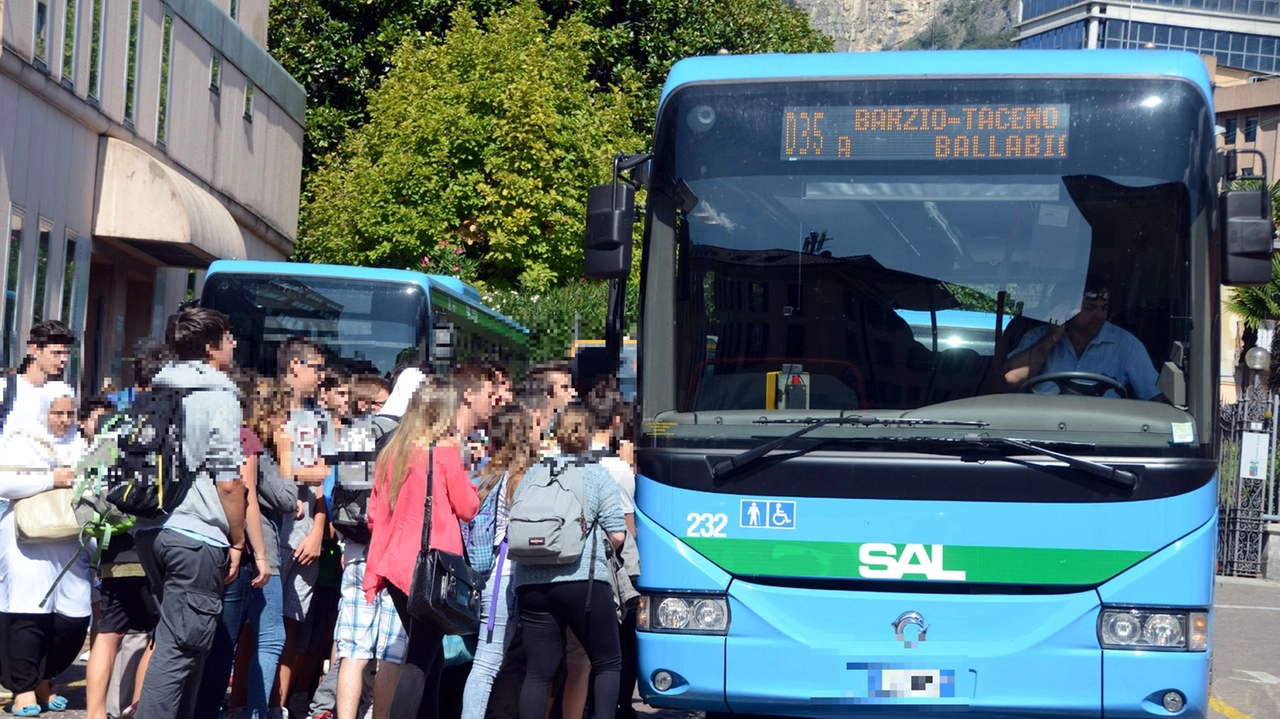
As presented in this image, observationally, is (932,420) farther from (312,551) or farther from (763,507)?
(312,551)

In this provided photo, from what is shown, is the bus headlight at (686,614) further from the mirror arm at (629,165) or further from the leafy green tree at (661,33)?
the leafy green tree at (661,33)

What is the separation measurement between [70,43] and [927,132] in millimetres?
14333

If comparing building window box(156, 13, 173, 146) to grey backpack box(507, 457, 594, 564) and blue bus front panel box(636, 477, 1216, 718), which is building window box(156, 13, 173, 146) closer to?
grey backpack box(507, 457, 594, 564)

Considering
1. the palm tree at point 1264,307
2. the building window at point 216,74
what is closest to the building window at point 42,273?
the building window at point 216,74

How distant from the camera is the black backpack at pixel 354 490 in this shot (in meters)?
7.62

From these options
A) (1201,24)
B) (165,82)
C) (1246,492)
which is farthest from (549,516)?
(1201,24)

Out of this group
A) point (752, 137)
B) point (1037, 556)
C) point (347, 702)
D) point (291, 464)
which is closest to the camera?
point (1037, 556)

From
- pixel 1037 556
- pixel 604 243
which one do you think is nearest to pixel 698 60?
pixel 604 243

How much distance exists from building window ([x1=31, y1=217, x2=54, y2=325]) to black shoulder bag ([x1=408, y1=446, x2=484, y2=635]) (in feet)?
41.5

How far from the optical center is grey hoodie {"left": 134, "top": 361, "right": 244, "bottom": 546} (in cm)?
655

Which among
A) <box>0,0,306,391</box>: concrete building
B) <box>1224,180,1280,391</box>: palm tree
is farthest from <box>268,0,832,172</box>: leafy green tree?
<box>1224,180,1280,391</box>: palm tree

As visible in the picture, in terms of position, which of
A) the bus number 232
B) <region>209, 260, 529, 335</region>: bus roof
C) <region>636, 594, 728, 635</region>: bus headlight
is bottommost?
<region>636, 594, 728, 635</region>: bus headlight

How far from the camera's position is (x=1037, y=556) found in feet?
19.6

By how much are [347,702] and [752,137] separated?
→ 329cm
